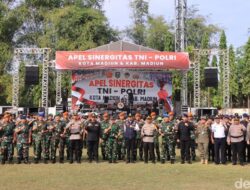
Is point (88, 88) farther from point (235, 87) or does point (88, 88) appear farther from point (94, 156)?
point (235, 87)

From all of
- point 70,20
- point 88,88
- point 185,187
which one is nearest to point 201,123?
point 185,187

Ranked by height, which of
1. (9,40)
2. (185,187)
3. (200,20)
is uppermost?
(200,20)

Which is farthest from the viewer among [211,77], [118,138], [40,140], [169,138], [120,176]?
[211,77]

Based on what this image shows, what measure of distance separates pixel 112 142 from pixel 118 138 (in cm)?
24

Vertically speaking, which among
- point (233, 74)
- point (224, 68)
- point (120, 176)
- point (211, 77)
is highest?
point (233, 74)

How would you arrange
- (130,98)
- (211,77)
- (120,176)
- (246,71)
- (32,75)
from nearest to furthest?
(120,176), (211,77), (32,75), (130,98), (246,71)

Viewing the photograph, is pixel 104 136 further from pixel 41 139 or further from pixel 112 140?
pixel 41 139

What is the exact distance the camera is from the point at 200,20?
53.7 metres

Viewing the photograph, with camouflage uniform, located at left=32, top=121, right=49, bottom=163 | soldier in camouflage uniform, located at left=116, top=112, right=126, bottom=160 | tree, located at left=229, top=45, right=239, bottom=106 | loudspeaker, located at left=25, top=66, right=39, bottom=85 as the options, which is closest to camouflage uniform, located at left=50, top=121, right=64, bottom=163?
camouflage uniform, located at left=32, top=121, right=49, bottom=163

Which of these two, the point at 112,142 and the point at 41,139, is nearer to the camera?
the point at 41,139

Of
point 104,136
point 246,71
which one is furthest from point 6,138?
point 246,71

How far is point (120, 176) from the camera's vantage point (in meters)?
11.2

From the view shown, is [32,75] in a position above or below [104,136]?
above

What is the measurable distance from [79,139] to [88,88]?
1335 cm
